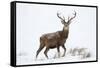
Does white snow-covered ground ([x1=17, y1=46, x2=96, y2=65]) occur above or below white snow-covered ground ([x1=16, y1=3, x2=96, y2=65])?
below

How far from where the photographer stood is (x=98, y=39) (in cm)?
202

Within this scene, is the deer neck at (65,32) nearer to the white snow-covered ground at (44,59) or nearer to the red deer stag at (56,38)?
the red deer stag at (56,38)

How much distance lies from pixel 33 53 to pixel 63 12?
0.38 meters

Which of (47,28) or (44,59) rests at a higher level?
(47,28)

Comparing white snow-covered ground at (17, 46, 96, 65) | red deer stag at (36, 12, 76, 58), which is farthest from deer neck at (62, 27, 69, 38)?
white snow-covered ground at (17, 46, 96, 65)

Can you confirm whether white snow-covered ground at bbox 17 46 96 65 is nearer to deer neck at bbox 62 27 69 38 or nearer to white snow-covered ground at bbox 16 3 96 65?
white snow-covered ground at bbox 16 3 96 65

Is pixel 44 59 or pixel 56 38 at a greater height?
pixel 56 38

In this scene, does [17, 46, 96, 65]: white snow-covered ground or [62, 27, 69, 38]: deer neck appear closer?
[17, 46, 96, 65]: white snow-covered ground

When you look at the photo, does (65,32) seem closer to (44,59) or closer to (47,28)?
(47,28)

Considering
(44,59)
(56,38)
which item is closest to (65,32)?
(56,38)

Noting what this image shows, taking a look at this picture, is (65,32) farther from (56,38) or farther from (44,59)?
(44,59)

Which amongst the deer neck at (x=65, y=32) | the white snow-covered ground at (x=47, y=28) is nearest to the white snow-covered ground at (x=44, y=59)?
the white snow-covered ground at (x=47, y=28)

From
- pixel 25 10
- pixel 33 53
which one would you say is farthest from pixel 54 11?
pixel 33 53
